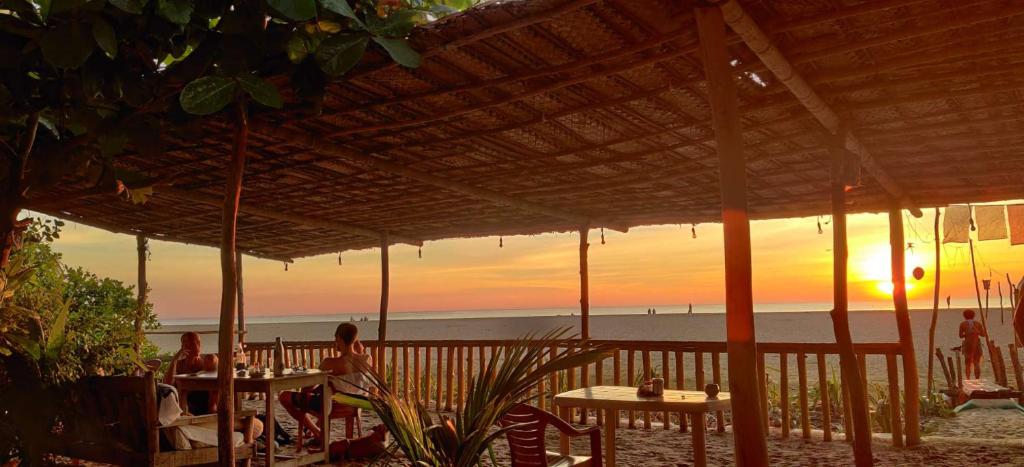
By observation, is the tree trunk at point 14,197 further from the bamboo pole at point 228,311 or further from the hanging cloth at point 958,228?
the hanging cloth at point 958,228

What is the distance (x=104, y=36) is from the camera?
373 cm

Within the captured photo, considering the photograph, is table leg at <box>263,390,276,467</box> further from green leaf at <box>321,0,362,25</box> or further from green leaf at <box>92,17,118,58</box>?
green leaf at <box>321,0,362,25</box>

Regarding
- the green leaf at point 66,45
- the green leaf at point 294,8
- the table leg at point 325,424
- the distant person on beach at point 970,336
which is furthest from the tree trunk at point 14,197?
the distant person on beach at point 970,336

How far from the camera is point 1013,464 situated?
5699 millimetres

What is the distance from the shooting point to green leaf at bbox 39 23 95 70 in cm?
369

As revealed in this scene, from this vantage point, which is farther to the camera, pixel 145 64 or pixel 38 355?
pixel 145 64

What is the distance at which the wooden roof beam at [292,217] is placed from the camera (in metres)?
7.43

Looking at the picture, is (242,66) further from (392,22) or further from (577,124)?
(577,124)

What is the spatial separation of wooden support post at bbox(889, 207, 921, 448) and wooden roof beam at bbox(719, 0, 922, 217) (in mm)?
1063

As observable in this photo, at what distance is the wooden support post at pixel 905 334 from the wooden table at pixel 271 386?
4.93 meters

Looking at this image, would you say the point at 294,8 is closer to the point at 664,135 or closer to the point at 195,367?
the point at 664,135

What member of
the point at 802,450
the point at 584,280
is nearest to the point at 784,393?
the point at 802,450

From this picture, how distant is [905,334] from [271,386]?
19.2 ft

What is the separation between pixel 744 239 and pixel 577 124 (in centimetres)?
228
